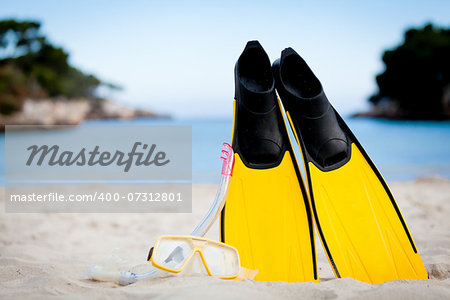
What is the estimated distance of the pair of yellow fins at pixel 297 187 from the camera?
1.74 meters

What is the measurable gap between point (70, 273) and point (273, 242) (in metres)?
1.00

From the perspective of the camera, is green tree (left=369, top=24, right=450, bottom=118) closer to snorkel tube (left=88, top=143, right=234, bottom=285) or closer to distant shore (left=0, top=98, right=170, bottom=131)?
distant shore (left=0, top=98, right=170, bottom=131)

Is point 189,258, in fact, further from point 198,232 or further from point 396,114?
point 396,114

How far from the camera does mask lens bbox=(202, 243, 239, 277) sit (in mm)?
1470

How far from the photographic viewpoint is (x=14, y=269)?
1.77m

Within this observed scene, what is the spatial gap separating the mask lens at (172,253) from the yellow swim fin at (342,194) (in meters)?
0.66

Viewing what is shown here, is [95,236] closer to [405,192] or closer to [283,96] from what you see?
[283,96]

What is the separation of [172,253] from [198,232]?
18cm

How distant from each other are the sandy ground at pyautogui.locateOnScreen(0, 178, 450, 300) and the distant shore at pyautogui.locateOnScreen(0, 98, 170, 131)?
24.4 metres

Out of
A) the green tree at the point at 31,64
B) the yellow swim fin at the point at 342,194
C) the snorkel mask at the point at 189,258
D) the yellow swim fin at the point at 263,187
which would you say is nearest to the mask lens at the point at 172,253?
the snorkel mask at the point at 189,258

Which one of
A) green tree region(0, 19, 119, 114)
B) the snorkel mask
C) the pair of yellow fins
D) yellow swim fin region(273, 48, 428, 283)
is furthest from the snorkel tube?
green tree region(0, 19, 119, 114)

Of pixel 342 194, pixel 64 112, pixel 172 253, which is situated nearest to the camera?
pixel 172 253

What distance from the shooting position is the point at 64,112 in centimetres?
3594

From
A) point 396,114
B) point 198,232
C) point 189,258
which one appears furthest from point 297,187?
point 396,114
